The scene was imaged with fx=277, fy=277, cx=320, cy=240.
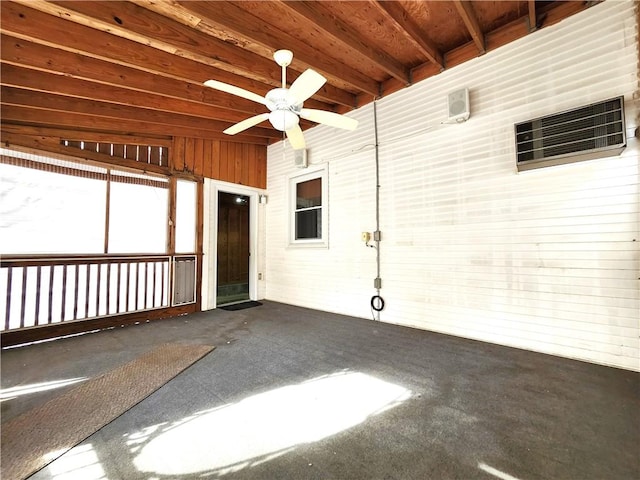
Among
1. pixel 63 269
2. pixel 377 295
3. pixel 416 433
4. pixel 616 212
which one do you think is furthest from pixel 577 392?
pixel 63 269

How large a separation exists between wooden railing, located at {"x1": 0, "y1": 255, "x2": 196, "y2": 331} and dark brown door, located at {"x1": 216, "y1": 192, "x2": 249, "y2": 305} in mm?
2650

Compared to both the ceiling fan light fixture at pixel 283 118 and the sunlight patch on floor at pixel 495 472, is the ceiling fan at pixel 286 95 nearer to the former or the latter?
the ceiling fan light fixture at pixel 283 118

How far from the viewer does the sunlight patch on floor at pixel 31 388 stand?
2191 mm

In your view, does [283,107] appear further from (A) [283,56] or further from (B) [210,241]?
(B) [210,241]

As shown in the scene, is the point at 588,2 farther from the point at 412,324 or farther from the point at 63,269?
the point at 63,269

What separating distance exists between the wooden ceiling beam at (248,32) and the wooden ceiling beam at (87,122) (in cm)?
215

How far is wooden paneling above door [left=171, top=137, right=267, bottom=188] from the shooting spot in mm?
5023

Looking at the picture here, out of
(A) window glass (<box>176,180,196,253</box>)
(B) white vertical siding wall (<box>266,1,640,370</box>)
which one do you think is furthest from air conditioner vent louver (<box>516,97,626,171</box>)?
(A) window glass (<box>176,180,196,253</box>)

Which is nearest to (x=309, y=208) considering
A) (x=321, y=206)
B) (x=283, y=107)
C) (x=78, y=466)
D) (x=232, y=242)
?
(x=321, y=206)

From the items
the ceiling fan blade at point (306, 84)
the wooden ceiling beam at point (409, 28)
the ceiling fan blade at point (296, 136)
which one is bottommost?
the ceiling fan blade at point (296, 136)

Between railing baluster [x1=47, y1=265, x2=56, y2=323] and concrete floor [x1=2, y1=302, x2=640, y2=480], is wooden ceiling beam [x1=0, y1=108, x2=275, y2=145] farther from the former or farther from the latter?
concrete floor [x1=2, y1=302, x2=640, y2=480]

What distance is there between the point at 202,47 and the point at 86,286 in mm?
3506

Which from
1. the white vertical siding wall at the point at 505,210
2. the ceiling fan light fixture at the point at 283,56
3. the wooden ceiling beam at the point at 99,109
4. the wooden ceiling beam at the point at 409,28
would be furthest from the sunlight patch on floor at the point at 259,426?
the wooden ceiling beam at the point at 99,109

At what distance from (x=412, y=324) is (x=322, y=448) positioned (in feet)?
8.98
